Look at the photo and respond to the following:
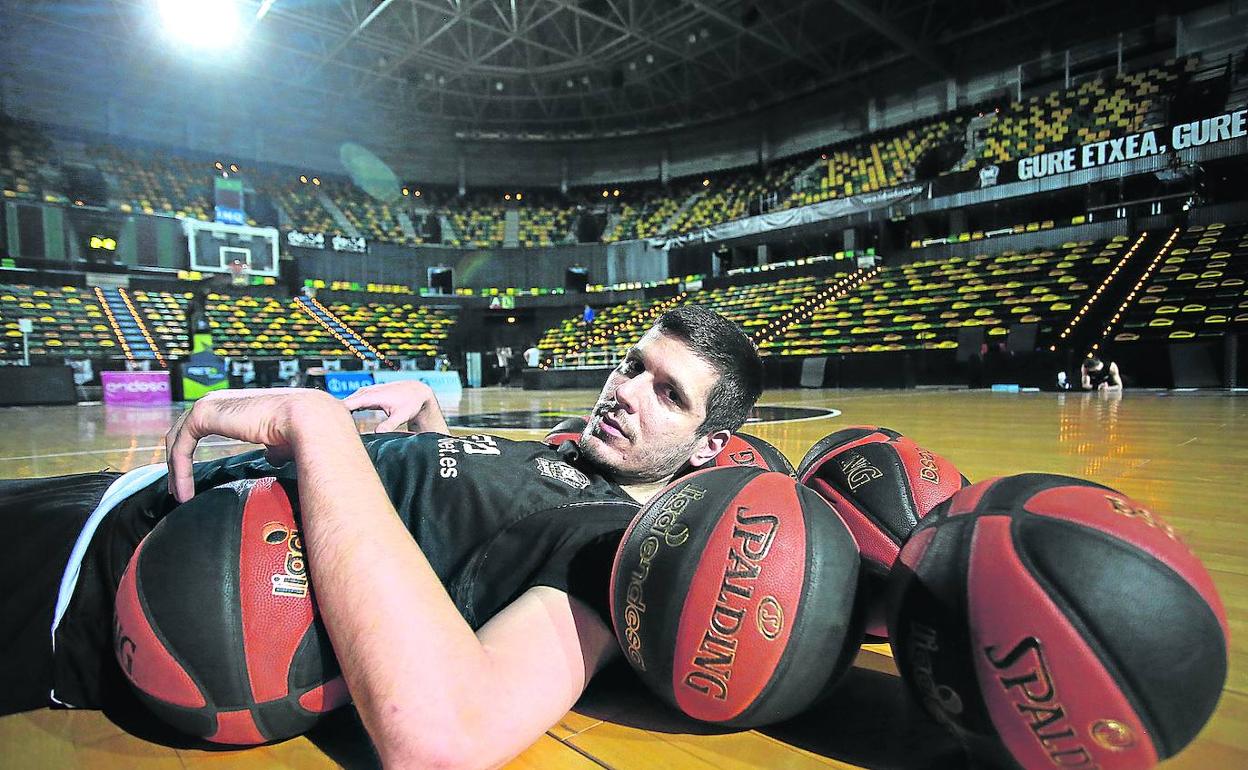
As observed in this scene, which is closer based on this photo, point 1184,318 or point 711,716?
point 711,716

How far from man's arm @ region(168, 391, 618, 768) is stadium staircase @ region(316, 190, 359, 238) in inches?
1219

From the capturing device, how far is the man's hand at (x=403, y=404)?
2.04 m

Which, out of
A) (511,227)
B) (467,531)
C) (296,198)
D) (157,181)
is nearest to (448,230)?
(511,227)

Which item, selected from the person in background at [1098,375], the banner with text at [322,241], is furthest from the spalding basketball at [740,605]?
the banner with text at [322,241]

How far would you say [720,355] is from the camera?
5.50 ft

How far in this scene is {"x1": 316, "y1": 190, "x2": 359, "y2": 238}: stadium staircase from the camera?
96.4ft

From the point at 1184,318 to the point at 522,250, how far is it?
24326mm

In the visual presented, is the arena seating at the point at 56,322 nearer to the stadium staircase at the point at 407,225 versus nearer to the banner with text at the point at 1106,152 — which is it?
the stadium staircase at the point at 407,225

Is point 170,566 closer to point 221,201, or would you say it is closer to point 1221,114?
point 1221,114

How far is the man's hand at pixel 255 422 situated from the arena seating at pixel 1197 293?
48.8ft

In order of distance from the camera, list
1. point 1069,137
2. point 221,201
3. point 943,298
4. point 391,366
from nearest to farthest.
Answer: point 943,298, point 1069,137, point 391,366, point 221,201

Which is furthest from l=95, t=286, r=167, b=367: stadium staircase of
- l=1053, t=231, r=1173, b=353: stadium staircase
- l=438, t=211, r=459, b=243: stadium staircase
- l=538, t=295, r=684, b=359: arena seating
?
l=1053, t=231, r=1173, b=353: stadium staircase

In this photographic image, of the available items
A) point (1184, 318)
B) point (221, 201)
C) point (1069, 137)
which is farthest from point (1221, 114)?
point (221, 201)

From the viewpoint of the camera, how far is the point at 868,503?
160 centimetres
